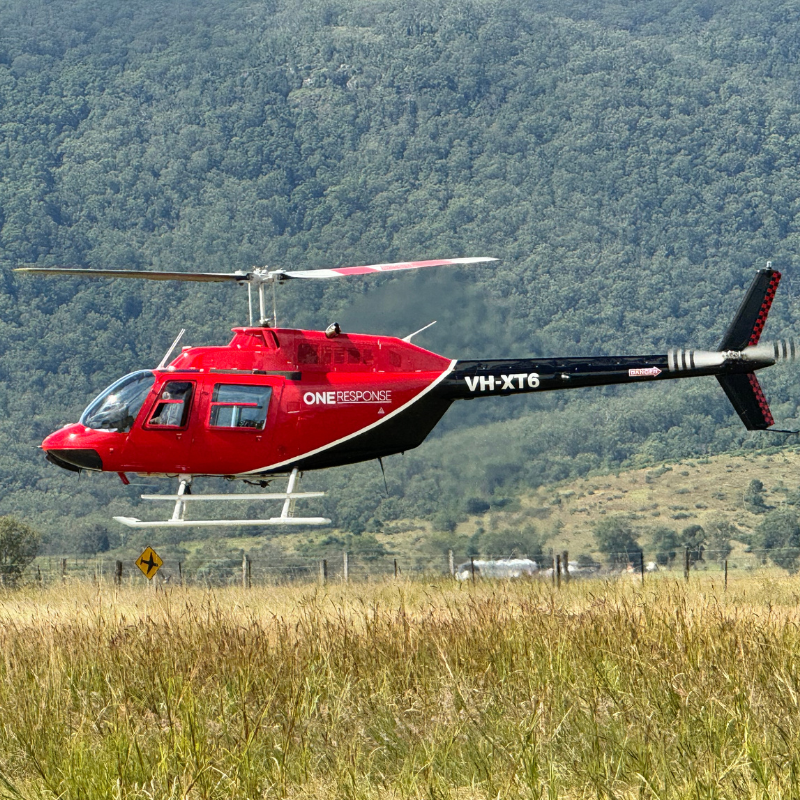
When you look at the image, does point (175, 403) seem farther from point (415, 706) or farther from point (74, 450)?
point (415, 706)

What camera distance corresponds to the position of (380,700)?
9.20m

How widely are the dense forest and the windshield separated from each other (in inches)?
1489

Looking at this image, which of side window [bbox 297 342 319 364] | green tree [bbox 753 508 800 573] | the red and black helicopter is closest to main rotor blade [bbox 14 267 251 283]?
the red and black helicopter

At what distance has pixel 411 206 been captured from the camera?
153 meters

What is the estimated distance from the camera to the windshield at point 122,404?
57.9 ft

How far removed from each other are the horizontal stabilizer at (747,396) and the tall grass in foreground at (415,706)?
6057 millimetres

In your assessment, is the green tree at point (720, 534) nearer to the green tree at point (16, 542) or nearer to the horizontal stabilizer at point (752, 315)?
the green tree at point (16, 542)

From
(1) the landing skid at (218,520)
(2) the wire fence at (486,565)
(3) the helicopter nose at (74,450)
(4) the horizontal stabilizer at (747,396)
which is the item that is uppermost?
(4) the horizontal stabilizer at (747,396)

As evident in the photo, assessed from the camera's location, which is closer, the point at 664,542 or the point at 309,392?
the point at 309,392

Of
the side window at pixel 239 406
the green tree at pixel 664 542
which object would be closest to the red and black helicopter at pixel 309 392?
the side window at pixel 239 406

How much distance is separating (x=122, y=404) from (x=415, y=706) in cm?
980

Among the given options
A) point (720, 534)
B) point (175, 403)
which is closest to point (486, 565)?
point (720, 534)

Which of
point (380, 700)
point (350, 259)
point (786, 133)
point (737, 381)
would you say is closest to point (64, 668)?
point (380, 700)

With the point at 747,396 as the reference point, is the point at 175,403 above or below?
above
